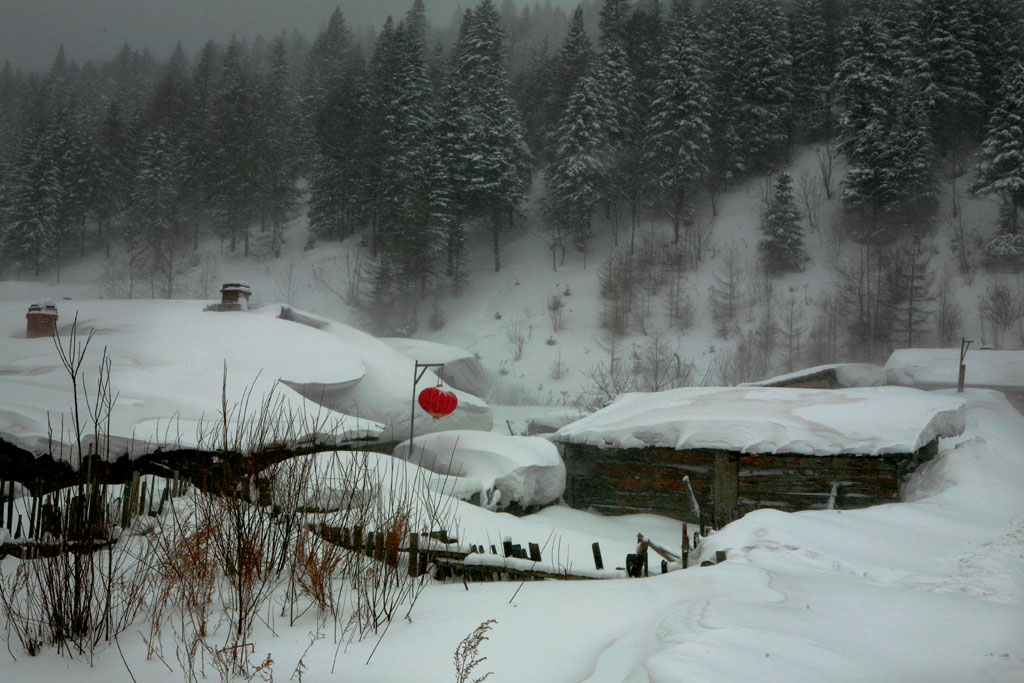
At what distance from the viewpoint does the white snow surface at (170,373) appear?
265 inches

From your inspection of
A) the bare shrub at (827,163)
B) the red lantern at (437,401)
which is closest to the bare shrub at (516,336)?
the red lantern at (437,401)

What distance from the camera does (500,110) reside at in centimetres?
2448

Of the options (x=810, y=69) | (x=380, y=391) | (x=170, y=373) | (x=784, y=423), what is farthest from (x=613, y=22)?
(x=170, y=373)

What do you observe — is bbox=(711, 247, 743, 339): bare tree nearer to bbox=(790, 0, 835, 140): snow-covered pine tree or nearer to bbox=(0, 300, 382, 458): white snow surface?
bbox=(790, 0, 835, 140): snow-covered pine tree

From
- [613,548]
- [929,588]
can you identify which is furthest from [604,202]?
[929,588]

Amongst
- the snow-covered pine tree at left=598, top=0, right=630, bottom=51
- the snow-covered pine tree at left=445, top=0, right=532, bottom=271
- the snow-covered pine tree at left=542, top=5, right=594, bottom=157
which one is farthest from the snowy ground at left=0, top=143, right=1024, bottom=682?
the snow-covered pine tree at left=598, top=0, right=630, bottom=51

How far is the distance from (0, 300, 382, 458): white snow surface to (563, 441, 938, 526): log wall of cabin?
397cm

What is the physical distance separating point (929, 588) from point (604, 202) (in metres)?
34.2

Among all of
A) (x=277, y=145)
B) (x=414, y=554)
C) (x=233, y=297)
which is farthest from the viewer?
(x=277, y=145)

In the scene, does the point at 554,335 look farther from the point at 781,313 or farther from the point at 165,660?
the point at 165,660

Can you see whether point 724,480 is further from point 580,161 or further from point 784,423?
point 580,161

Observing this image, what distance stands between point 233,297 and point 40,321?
9026 millimetres

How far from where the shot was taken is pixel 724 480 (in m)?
Answer: 9.92

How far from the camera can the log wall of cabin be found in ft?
30.8
